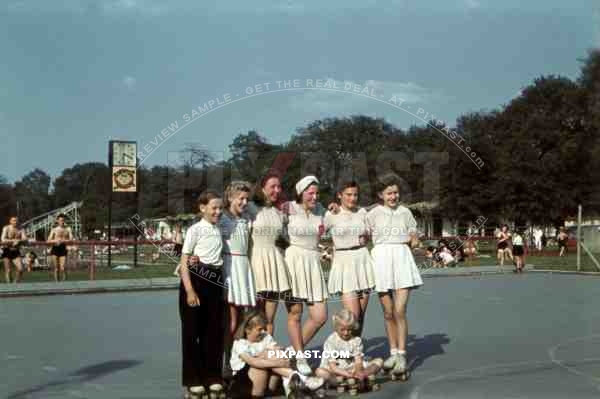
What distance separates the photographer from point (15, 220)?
21.6 meters

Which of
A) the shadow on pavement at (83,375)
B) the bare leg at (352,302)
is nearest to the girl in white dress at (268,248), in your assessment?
the bare leg at (352,302)

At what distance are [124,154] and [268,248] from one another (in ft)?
87.3

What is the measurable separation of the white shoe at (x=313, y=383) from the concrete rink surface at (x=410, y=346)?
0.53 meters

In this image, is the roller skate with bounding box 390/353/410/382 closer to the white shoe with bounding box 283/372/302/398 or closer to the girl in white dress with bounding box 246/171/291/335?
the girl in white dress with bounding box 246/171/291/335

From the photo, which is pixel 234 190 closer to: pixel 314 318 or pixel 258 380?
pixel 314 318

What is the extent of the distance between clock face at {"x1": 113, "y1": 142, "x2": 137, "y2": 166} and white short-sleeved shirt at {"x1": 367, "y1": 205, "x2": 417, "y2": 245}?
83.1ft

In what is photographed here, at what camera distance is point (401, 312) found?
7.92 metres

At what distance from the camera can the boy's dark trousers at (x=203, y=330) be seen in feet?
22.0

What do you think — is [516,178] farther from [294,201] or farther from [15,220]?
[294,201]

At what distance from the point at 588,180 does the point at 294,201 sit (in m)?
48.8

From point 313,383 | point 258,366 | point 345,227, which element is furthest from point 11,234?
point 313,383

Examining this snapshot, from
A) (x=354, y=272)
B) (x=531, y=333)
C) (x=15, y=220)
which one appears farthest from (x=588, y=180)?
(x=354, y=272)

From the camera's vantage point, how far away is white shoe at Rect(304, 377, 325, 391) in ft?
21.7

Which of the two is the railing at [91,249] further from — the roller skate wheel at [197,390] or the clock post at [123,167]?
the roller skate wheel at [197,390]
